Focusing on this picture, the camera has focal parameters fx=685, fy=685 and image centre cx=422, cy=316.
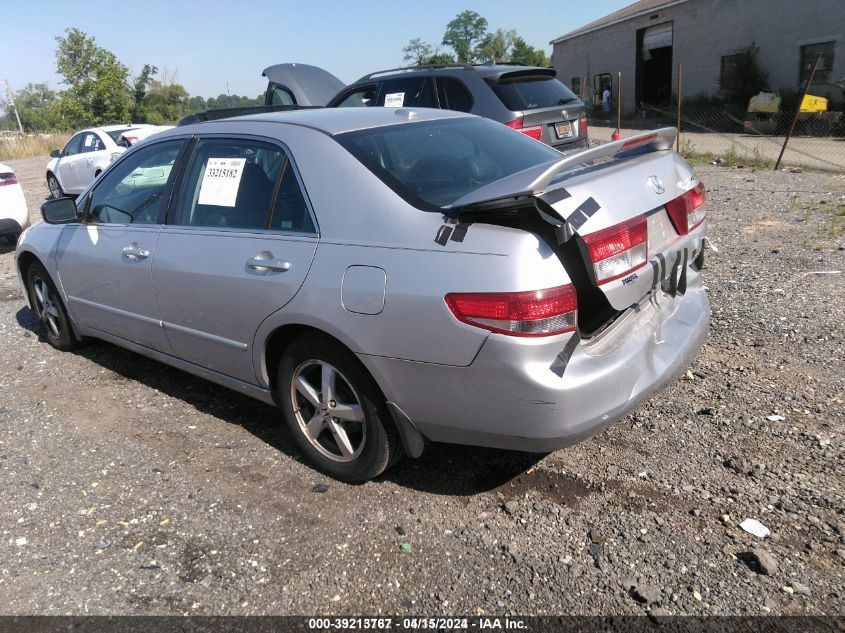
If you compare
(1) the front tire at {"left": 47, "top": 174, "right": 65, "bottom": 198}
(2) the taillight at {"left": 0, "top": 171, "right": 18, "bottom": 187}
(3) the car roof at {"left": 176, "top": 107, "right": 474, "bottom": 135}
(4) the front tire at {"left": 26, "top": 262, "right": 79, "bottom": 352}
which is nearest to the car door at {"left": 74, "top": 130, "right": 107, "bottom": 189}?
(1) the front tire at {"left": 47, "top": 174, "right": 65, "bottom": 198}

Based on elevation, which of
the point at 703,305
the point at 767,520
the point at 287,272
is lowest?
the point at 767,520

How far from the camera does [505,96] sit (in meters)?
7.98

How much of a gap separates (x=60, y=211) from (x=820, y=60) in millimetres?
23203

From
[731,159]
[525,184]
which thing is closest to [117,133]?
[731,159]

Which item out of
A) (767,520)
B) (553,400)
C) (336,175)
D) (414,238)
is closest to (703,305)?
(767,520)

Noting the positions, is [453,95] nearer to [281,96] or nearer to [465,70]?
[465,70]

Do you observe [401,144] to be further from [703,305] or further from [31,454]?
[31,454]

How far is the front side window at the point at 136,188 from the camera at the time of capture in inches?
157

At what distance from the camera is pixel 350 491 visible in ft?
10.5

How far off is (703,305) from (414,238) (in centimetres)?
164

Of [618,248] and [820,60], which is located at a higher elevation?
[820,60]

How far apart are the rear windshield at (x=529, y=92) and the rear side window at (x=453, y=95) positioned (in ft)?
1.21

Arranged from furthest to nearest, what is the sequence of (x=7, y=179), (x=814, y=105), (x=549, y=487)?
1. (x=814, y=105)
2. (x=7, y=179)
3. (x=549, y=487)

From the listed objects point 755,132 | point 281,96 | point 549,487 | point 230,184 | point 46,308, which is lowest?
point 755,132
